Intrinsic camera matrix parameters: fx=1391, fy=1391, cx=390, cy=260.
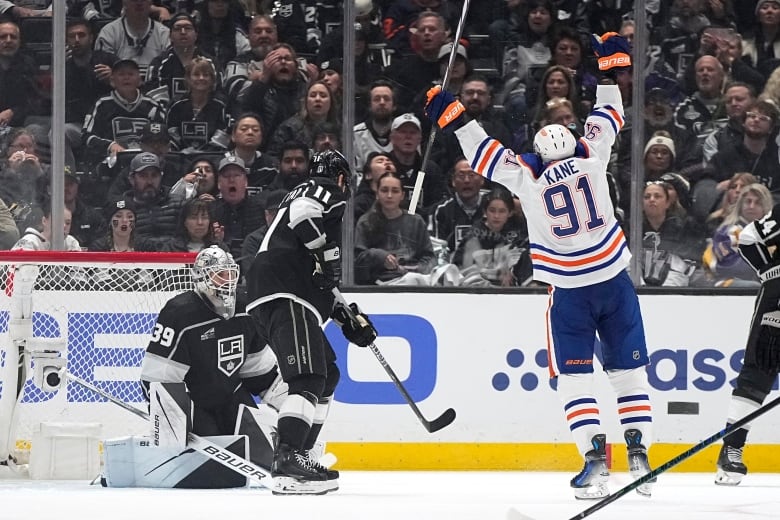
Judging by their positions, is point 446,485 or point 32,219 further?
point 32,219

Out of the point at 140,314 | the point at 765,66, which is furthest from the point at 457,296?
the point at 765,66

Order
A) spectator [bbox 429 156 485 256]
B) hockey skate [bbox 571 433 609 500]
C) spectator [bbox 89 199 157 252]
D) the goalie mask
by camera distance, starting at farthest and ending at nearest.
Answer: spectator [bbox 429 156 485 256] < spectator [bbox 89 199 157 252] < the goalie mask < hockey skate [bbox 571 433 609 500]

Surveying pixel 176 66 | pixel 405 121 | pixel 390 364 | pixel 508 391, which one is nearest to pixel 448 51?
pixel 405 121

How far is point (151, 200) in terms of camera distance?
6.38 metres

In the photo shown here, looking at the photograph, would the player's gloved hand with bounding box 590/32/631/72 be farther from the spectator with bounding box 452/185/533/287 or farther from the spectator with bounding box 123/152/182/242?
the spectator with bounding box 123/152/182/242

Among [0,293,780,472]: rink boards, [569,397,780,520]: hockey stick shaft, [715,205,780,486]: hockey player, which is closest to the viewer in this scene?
[569,397,780,520]: hockey stick shaft

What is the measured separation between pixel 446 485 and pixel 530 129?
6.35ft

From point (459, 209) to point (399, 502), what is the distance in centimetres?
212

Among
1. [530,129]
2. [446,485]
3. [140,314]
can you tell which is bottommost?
[446,485]

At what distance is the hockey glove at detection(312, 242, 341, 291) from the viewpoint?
4812mm

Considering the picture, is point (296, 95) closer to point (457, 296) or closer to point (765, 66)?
point (457, 296)

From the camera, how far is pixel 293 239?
488 cm

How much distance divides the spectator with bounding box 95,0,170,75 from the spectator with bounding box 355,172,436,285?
1.24 meters

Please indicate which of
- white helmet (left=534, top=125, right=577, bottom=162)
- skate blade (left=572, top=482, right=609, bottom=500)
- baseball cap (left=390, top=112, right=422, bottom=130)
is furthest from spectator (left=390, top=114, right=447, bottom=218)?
skate blade (left=572, top=482, right=609, bottom=500)
